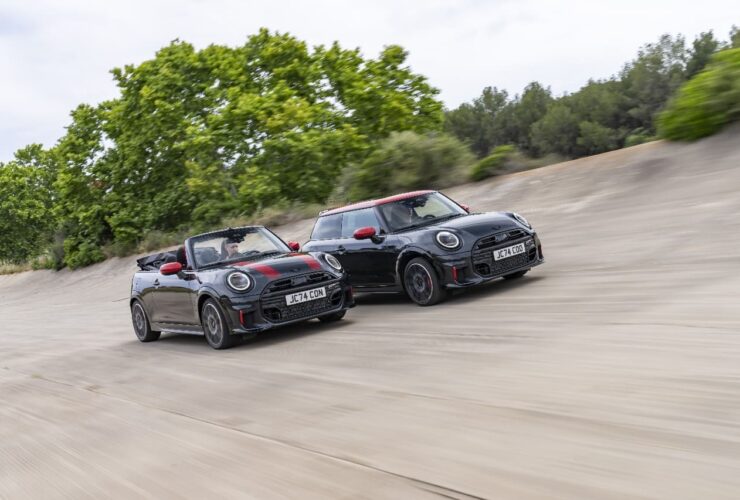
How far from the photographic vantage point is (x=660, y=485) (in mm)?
3244

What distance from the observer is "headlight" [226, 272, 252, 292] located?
8.88 metres

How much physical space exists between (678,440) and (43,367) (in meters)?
8.79

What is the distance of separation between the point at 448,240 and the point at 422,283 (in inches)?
28.5

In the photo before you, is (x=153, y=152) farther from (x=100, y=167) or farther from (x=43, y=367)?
(x=43, y=367)

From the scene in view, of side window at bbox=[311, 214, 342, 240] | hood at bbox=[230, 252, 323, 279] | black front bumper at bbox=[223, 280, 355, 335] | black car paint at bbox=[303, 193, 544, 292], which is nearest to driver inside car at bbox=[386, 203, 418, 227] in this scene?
black car paint at bbox=[303, 193, 544, 292]

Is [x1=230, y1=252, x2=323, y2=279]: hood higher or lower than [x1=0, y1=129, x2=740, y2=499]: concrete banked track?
higher

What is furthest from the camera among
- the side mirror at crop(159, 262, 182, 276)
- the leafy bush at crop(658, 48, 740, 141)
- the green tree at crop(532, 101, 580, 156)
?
the green tree at crop(532, 101, 580, 156)

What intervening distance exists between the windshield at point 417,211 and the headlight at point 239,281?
2246 millimetres

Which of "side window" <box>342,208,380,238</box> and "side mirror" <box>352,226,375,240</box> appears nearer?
"side mirror" <box>352,226,375,240</box>

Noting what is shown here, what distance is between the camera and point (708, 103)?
14.6 meters

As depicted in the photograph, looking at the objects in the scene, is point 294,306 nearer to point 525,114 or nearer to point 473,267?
point 473,267

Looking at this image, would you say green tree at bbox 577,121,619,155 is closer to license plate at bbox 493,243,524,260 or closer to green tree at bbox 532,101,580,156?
green tree at bbox 532,101,580,156

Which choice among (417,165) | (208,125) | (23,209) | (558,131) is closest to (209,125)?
(208,125)

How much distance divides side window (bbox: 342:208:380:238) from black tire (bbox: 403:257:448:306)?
2.80 ft
